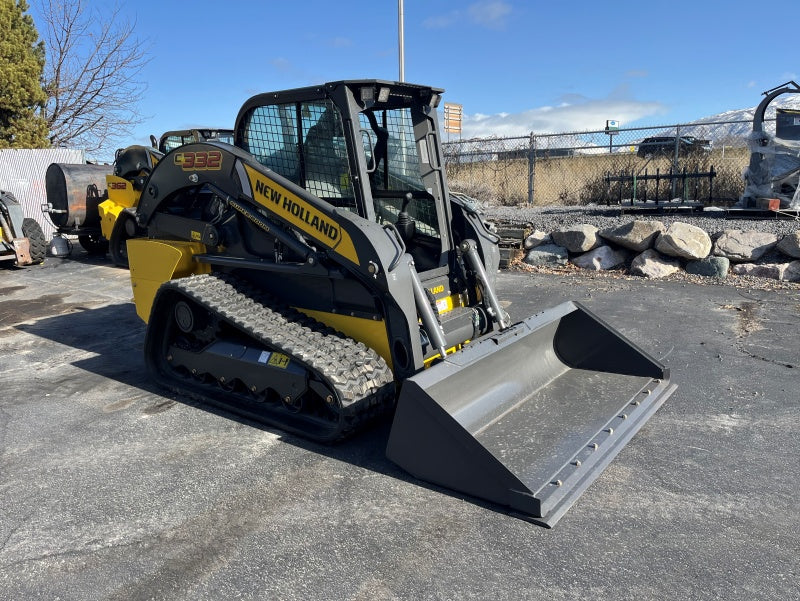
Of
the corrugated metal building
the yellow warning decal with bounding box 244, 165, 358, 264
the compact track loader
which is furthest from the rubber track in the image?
the corrugated metal building

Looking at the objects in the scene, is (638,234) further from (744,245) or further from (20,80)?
(20,80)

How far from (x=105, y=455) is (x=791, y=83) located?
12309 millimetres

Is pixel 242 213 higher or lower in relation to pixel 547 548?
higher

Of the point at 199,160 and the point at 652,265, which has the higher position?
the point at 199,160

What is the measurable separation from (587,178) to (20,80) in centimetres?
1747

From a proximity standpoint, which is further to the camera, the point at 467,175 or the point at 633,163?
the point at 467,175

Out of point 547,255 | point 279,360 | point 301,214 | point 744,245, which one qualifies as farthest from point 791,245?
point 279,360

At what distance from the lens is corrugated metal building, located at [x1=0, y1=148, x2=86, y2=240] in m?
17.3

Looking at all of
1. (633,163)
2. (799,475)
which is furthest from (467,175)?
(799,475)

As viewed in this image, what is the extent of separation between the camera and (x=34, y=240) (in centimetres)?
1210

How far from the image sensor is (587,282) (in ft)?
30.3

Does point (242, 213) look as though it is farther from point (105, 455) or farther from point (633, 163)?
point (633, 163)

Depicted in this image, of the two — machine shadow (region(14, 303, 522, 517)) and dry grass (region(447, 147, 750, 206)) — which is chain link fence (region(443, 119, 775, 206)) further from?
machine shadow (region(14, 303, 522, 517))

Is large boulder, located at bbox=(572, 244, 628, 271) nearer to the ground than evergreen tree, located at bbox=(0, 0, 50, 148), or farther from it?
nearer to the ground
